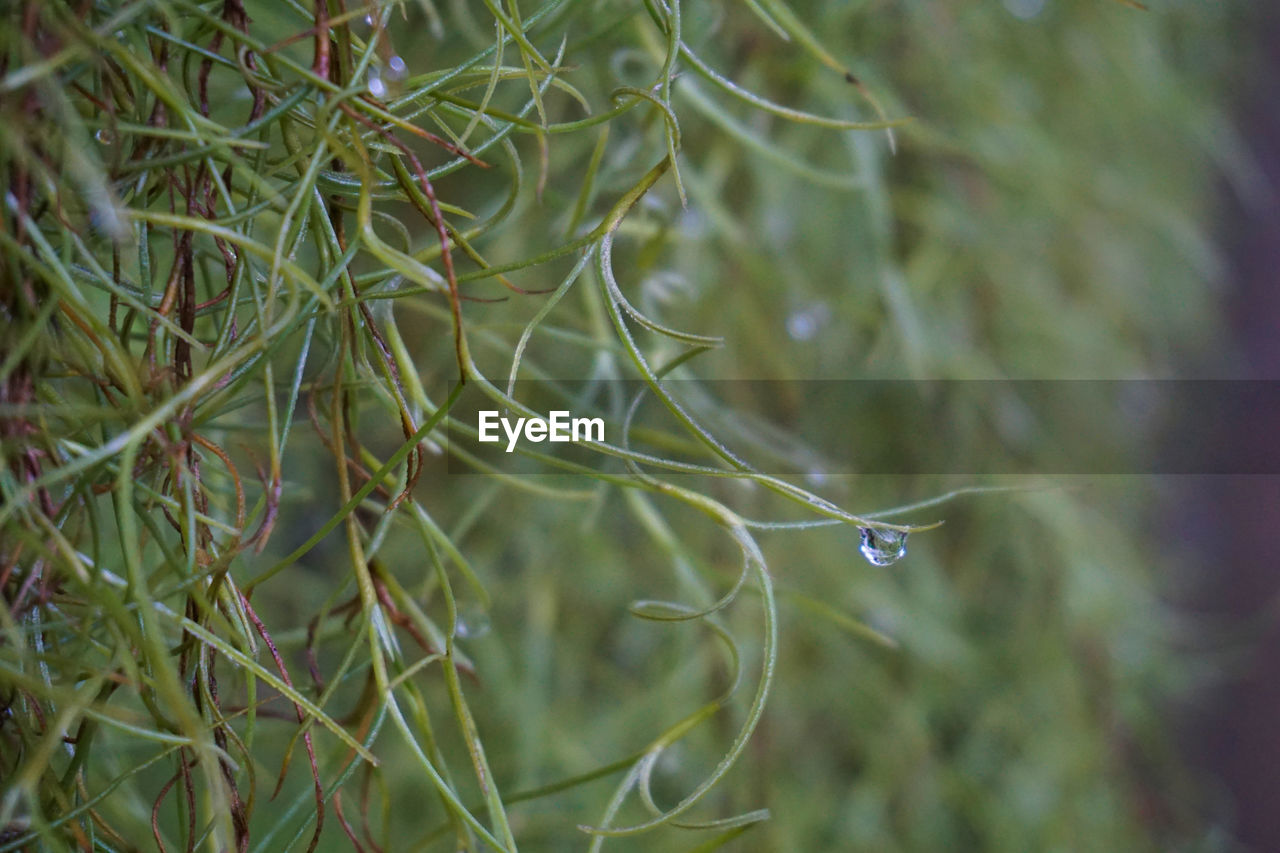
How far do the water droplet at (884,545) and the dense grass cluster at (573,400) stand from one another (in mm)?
14

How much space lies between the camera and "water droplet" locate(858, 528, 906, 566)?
20 cm

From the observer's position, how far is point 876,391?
1.62 feet

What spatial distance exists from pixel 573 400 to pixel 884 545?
0.26ft

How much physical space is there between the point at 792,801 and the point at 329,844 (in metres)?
0.20

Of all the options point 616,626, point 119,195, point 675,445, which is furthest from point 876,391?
point 119,195

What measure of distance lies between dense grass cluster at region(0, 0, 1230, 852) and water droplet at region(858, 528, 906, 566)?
0.5 inches

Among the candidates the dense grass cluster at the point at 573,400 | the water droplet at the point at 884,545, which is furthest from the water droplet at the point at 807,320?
the water droplet at the point at 884,545

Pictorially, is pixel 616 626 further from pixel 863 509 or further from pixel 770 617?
pixel 770 617

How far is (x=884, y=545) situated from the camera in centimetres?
21

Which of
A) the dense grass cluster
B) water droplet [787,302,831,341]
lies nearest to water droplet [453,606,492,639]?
the dense grass cluster

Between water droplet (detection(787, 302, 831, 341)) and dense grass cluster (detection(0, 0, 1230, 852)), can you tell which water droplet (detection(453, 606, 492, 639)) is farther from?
water droplet (detection(787, 302, 831, 341))
